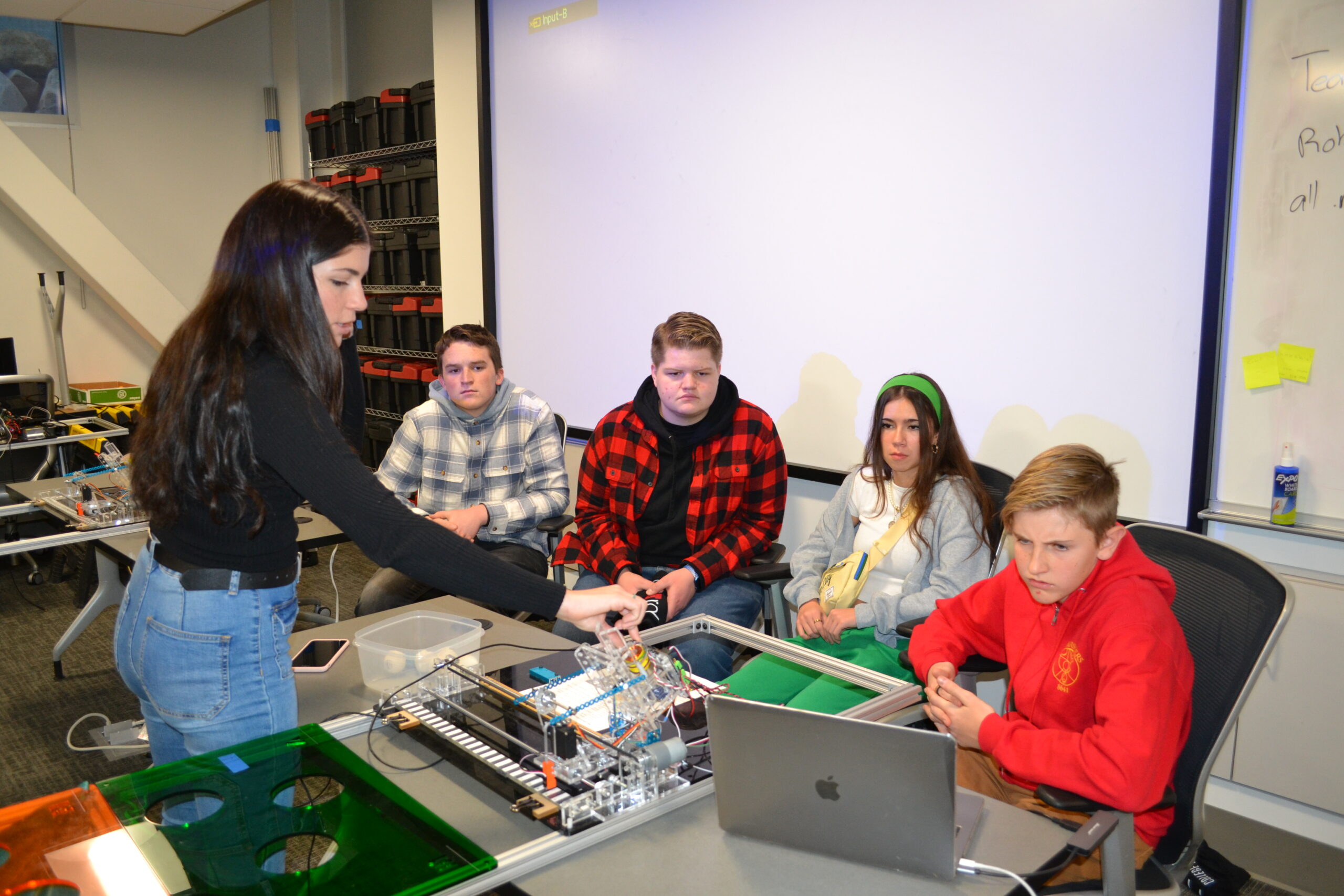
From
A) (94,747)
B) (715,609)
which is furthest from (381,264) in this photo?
(715,609)

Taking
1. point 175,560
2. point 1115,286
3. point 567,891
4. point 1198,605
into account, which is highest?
point 1115,286

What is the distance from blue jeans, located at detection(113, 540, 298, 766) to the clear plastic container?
0.26 meters

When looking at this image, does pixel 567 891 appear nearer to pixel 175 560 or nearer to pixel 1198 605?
pixel 175 560

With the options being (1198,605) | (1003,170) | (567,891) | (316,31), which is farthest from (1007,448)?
(316,31)

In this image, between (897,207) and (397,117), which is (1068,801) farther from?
(397,117)

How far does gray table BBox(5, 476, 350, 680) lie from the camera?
9.32 feet

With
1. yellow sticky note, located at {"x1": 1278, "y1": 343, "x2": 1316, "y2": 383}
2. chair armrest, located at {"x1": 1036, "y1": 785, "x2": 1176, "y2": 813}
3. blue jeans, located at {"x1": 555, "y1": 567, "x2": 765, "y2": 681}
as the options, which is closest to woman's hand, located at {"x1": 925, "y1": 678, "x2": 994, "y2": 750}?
chair armrest, located at {"x1": 1036, "y1": 785, "x2": 1176, "y2": 813}

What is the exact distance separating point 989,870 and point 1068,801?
222mm

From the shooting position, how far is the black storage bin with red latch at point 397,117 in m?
5.11

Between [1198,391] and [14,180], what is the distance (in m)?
6.15

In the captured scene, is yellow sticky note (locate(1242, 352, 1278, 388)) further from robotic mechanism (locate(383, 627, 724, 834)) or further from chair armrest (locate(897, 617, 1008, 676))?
robotic mechanism (locate(383, 627, 724, 834))

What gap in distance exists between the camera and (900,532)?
236cm

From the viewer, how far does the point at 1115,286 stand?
93.3 inches

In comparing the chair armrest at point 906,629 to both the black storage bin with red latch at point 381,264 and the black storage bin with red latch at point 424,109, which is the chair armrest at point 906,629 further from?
the black storage bin with red latch at point 381,264
